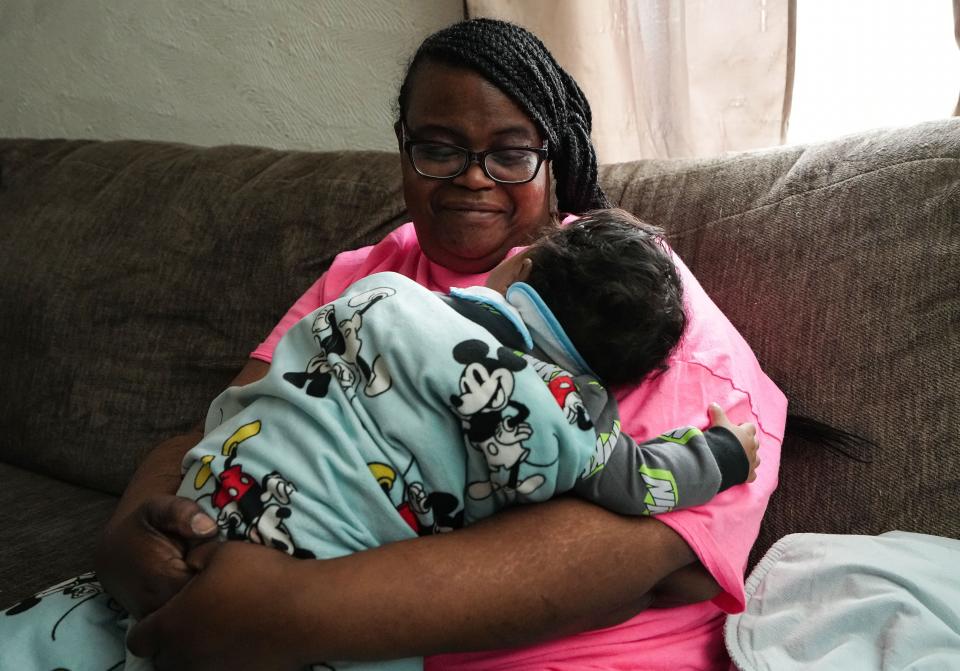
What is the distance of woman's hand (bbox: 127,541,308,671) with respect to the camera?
0.91 meters

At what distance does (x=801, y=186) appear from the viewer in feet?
4.46

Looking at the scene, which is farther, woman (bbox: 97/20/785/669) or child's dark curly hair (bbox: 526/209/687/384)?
child's dark curly hair (bbox: 526/209/687/384)

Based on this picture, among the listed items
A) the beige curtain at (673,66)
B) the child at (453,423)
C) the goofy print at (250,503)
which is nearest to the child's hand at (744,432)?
the child at (453,423)

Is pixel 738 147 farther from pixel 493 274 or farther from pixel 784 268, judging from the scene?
pixel 493 274

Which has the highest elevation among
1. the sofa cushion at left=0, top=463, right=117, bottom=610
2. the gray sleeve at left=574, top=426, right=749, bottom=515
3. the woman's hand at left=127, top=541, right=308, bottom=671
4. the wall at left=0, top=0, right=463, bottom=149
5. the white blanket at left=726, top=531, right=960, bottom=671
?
the wall at left=0, top=0, right=463, bottom=149

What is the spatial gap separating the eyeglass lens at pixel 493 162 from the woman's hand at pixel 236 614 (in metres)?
0.69

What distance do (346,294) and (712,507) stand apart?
542mm

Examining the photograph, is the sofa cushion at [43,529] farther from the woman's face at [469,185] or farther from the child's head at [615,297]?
the child's head at [615,297]

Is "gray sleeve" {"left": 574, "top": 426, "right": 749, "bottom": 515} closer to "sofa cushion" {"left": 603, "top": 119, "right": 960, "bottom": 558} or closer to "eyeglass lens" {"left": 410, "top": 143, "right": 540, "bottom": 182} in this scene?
"sofa cushion" {"left": 603, "top": 119, "right": 960, "bottom": 558}

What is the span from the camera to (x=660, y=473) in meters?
0.96

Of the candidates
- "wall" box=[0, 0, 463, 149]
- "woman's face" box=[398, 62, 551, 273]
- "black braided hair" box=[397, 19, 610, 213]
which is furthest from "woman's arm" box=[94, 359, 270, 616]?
"wall" box=[0, 0, 463, 149]

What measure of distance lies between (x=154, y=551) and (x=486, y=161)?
766 mm

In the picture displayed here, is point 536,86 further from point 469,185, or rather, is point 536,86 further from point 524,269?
point 524,269

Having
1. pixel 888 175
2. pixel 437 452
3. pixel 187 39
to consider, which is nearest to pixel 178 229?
pixel 187 39
